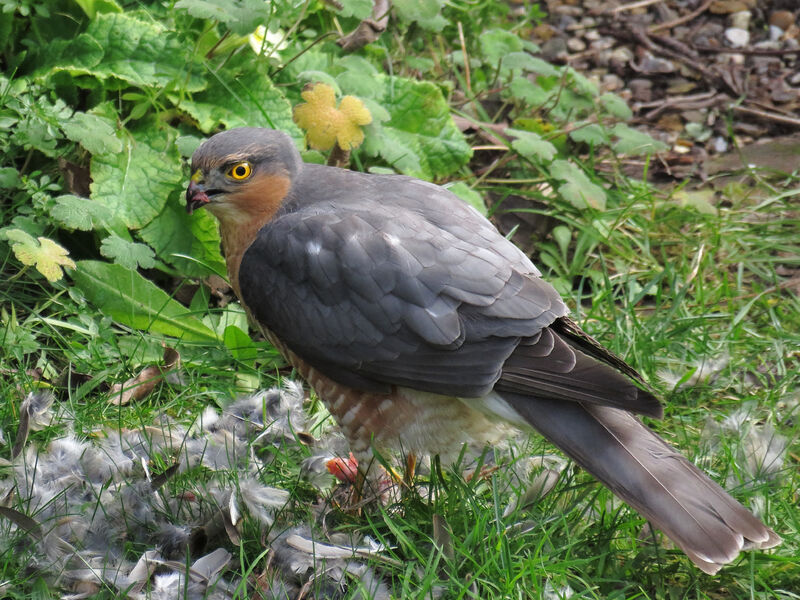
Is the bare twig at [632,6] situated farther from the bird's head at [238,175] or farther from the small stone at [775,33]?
the bird's head at [238,175]

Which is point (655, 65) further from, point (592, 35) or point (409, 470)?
point (409, 470)

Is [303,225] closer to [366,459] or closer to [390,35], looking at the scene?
[366,459]

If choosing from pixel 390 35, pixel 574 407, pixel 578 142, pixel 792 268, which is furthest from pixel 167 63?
pixel 792 268

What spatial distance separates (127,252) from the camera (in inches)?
167

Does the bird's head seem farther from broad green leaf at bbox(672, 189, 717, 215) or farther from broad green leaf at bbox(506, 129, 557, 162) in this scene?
broad green leaf at bbox(672, 189, 717, 215)

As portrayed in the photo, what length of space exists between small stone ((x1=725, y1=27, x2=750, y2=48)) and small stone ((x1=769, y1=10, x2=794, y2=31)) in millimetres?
190

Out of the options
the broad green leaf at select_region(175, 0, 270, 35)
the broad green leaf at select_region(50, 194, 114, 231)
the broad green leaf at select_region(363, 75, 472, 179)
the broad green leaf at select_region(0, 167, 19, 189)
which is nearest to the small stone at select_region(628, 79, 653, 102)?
the broad green leaf at select_region(363, 75, 472, 179)

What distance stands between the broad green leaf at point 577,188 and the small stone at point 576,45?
1866mm

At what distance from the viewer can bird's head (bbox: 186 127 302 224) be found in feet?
11.5

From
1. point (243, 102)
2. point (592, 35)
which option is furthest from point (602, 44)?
point (243, 102)

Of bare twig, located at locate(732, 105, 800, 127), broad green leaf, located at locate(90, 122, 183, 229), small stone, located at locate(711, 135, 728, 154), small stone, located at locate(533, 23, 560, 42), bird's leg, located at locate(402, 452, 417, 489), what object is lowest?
small stone, located at locate(711, 135, 728, 154)

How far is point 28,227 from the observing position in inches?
169

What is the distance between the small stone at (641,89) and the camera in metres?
6.42

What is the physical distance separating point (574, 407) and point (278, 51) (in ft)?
8.80
